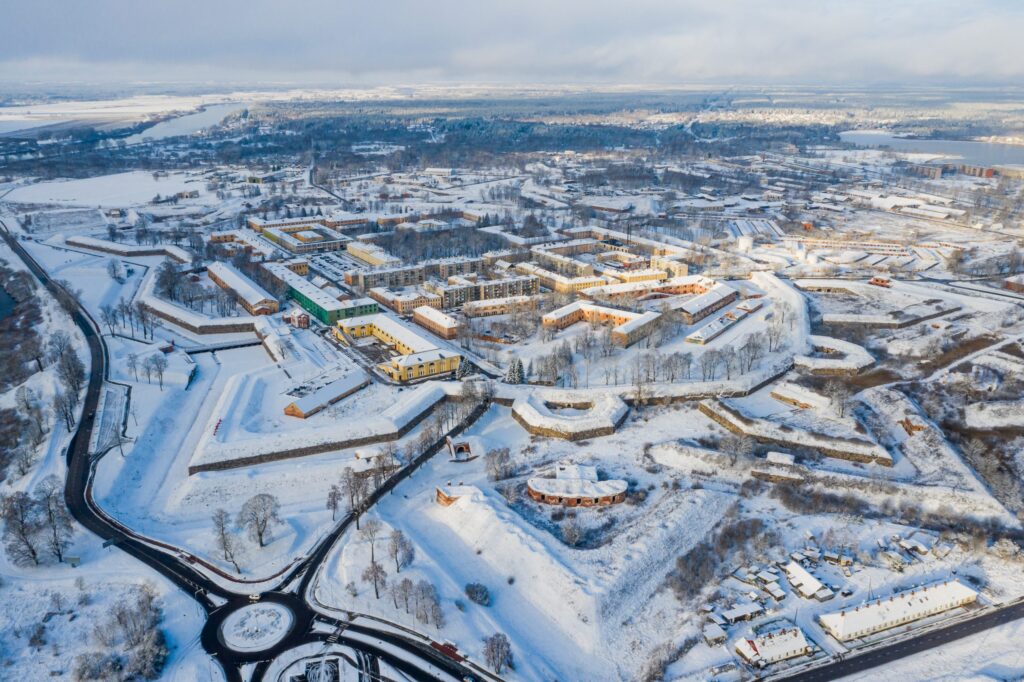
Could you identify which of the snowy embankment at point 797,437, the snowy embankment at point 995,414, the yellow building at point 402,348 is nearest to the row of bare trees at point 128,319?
the yellow building at point 402,348

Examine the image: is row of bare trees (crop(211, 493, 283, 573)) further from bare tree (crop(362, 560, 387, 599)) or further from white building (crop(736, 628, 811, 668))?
white building (crop(736, 628, 811, 668))

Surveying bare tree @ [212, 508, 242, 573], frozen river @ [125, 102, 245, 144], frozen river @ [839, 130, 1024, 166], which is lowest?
bare tree @ [212, 508, 242, 573]

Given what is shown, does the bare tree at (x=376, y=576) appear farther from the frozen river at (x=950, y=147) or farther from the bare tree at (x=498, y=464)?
the frozen river at (x=950, y=147)

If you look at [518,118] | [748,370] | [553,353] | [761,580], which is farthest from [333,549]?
[518,118]

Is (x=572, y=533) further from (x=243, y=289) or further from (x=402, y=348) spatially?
(x=243, y=289)

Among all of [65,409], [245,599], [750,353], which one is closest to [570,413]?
[750,353]

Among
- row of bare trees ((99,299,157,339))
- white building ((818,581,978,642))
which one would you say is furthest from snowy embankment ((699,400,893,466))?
A: row of bare trees ((99,299,157,339))
